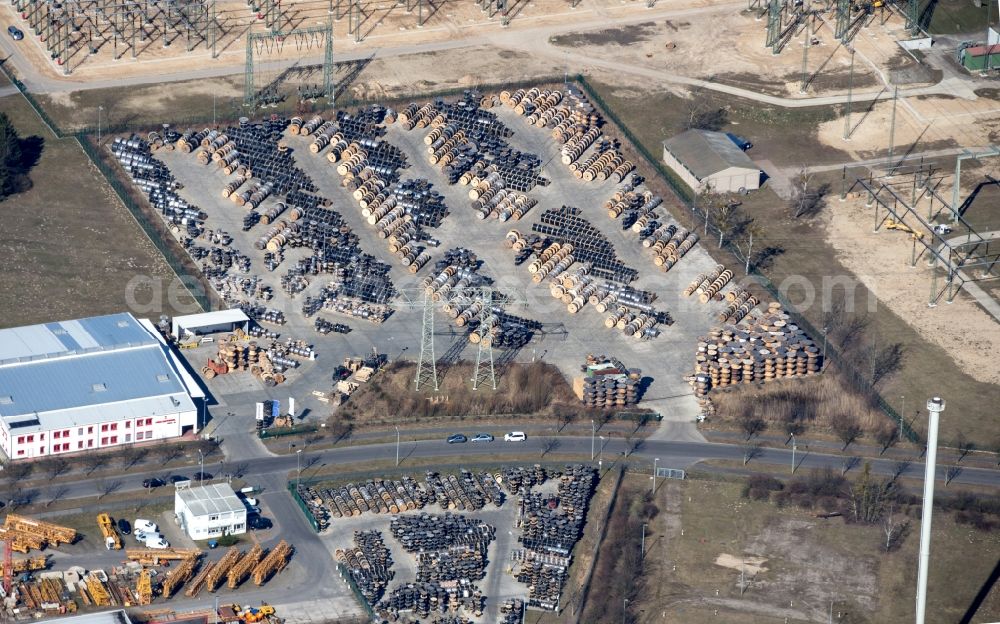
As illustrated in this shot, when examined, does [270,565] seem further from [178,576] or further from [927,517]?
[927,517]

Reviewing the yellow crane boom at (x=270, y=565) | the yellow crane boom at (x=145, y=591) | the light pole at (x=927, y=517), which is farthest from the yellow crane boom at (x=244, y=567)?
the light pole at (x=927, y=517)

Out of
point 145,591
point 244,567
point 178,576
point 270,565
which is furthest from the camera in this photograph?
point 270,565

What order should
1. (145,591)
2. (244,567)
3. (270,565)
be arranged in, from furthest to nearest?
1. (270,565)
2. (244,567)
3. (145,591)

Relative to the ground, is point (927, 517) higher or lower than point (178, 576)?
higher

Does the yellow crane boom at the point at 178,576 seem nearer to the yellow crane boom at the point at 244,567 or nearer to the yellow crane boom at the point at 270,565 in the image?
the yellow crane boom at the point at 244,567

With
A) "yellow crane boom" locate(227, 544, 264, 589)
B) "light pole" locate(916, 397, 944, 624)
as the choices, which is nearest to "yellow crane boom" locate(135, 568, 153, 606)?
"yellow crane boom" locate(227, 544, 264, 589)

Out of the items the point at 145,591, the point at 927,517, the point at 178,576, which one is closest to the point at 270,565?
the point at 178,576

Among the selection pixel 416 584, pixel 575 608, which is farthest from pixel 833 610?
pixel 416 584

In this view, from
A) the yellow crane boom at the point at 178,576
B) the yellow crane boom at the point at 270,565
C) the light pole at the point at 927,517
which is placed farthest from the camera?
the yellow crane boom at the point at 270,565

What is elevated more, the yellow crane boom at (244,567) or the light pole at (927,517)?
the light pole at (927,517)

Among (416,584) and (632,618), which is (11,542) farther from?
(632,618)
